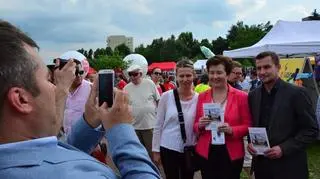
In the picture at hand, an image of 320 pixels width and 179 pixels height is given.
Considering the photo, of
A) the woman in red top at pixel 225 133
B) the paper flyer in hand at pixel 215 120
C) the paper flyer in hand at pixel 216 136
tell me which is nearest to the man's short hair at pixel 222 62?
the woman in red top at pixel 225 133

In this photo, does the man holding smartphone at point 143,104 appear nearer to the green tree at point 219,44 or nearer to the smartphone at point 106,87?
the smartphone at point 106,87

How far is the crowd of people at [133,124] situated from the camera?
1216mm

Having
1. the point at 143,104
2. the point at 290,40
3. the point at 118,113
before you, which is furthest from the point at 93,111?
the point at 290,40

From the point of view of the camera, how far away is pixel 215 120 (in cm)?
429

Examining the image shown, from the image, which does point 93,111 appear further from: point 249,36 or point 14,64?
point 249,36

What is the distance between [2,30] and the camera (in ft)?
4.15

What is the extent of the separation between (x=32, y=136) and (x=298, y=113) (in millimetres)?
3128

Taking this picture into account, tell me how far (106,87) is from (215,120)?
2.83 meters

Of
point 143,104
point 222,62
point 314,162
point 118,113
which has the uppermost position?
point 222,62

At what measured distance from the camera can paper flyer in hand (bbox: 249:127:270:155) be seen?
400 centimetres

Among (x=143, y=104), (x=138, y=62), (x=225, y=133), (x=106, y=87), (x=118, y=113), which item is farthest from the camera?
(x=138, y=62)

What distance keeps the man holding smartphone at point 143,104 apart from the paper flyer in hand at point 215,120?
10.00ft

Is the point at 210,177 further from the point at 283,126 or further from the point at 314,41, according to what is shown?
the point at 314,41

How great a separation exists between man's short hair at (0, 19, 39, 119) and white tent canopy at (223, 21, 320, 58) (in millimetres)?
10347
